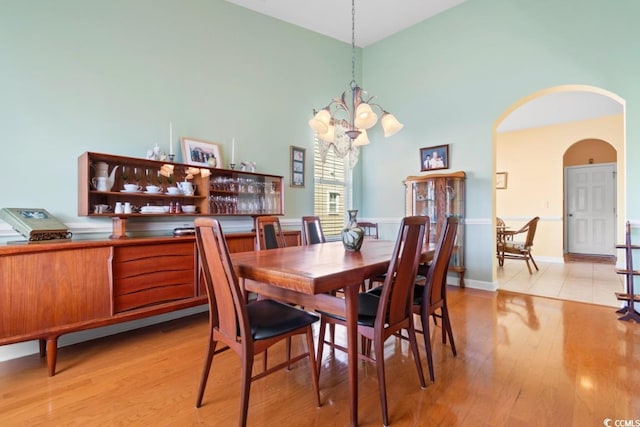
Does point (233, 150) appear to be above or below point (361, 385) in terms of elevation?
above

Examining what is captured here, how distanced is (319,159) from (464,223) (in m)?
2.27

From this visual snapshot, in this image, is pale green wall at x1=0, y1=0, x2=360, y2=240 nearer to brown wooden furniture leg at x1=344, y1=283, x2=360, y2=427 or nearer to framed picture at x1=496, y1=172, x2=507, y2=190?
brown wooden furniture leg at x1=344, y1=283, x2=360, y2=427

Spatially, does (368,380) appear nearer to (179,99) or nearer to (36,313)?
(36,313)

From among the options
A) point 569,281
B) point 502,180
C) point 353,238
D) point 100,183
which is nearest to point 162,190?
point 100,183

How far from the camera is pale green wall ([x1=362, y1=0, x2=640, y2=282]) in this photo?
323 centimetres

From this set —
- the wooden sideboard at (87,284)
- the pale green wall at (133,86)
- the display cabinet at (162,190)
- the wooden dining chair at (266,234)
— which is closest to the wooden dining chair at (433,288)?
the wooden dining chair at (266,234)

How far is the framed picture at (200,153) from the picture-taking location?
3174 millimetres

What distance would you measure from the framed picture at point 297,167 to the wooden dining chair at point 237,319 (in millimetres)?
2712

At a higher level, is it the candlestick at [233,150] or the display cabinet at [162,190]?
the candlestick at [233,150]

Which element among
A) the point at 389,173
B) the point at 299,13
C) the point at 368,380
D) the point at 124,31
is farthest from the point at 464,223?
the point at 124,31

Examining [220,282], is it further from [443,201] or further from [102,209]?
[443,201]

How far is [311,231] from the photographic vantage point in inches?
120

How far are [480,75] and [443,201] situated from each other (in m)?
1.76

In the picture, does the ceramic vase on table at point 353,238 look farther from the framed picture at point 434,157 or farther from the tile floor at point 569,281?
the tile floor at point 569,281
